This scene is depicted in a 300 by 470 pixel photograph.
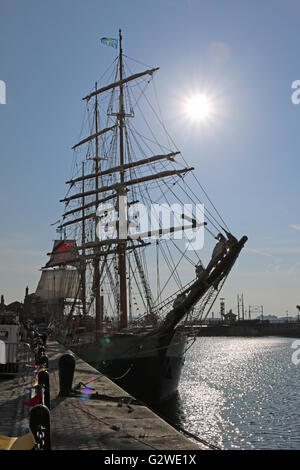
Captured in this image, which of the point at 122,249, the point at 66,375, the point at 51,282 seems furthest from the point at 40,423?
the point at 51,282

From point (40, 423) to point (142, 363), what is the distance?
21.1 m

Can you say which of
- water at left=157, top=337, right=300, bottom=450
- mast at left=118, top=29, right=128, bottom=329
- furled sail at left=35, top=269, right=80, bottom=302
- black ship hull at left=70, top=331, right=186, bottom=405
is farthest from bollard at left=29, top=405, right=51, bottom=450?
furled sail at left=35, top=269, right=80, bottom=302

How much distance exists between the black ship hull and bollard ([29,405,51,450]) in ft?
64.0

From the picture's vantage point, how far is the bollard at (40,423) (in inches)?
234

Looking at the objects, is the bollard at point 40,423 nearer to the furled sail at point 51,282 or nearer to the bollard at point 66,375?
the bollard at point 66,375

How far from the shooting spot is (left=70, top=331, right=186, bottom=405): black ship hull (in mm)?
26234

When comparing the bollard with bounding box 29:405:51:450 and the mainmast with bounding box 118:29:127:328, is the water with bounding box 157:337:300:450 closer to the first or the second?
the mainmast with bounding box 118:29:127:328

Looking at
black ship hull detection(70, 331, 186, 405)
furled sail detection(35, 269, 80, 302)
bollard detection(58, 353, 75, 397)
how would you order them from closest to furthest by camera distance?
bollard detection(58, 353, 75, 397)
black ship hull detection(70, 331, 186, 405)
furled sail detection(35, 269, 80, 302)

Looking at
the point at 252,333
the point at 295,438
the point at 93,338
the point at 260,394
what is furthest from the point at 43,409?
the point at 252,333

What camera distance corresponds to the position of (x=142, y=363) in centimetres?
2652

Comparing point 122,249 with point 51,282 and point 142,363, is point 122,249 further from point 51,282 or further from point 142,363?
point 51,282

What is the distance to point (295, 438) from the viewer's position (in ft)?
64.8
